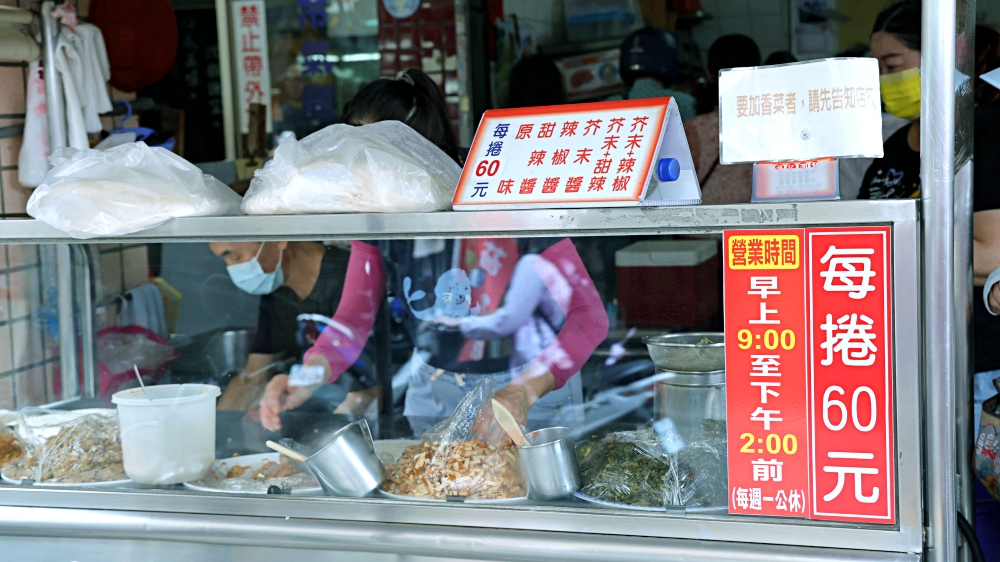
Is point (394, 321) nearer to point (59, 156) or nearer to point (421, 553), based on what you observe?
point (421, 553)

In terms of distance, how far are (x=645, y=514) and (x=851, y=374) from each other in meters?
0.37

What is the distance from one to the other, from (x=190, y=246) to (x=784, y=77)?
110 centimetres

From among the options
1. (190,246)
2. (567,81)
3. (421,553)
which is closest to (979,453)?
(421,553)

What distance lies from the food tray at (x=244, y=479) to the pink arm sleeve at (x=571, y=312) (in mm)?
455

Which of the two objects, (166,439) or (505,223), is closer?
(505,223)

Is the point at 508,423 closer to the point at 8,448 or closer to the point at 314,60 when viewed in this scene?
the point at 8,448

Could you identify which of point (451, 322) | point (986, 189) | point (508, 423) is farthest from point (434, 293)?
point (986, 189)

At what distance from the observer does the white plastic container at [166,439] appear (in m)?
1.55

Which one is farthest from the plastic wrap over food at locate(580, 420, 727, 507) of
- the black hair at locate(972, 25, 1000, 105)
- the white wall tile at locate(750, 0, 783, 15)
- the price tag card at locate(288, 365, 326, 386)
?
the white wall tile at locate(750, 0, 783, 15)

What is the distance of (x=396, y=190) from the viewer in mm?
1383

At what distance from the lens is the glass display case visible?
1.22 metres

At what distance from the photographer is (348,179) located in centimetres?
140

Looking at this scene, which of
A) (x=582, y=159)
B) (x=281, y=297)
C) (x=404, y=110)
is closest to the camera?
(x=582, y=159)

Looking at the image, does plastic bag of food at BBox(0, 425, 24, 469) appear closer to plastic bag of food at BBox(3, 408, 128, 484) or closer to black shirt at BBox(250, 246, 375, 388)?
plastic bag of food at BBox(3, 408, 128, 484)
